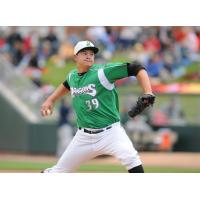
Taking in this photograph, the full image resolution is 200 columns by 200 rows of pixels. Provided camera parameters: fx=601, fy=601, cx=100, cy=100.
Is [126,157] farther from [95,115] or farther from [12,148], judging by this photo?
Answer: [12,148]

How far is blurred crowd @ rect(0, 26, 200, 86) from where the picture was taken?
1820cm

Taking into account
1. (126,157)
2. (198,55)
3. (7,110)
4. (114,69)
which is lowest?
(126,157)

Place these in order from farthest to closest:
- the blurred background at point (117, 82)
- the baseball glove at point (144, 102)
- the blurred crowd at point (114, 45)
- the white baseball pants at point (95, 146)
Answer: the blurred crowd at point (114, 45) → the blurred background at point (117, 82) → the white baseball pants at point (95, 146) → the baseball glove at point (144, 102)

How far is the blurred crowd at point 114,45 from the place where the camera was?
1820 cm

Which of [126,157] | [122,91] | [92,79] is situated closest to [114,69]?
[92,79]

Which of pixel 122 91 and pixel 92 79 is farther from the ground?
pixel 122 91

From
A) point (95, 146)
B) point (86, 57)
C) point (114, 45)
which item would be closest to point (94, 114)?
point (95, 146)

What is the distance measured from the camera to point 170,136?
16719 mm

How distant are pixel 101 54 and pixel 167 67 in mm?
2038

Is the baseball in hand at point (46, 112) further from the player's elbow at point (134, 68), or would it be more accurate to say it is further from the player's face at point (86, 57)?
the player's elbow at point (134, 68)

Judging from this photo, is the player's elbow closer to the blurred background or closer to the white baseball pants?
the white baseball pants

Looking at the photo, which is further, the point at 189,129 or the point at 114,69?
the point at 189,129

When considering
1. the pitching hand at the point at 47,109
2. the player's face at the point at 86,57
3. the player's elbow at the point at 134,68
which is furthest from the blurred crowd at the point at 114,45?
the player's elbow at the point at 134,68

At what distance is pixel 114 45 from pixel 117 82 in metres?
1.47
